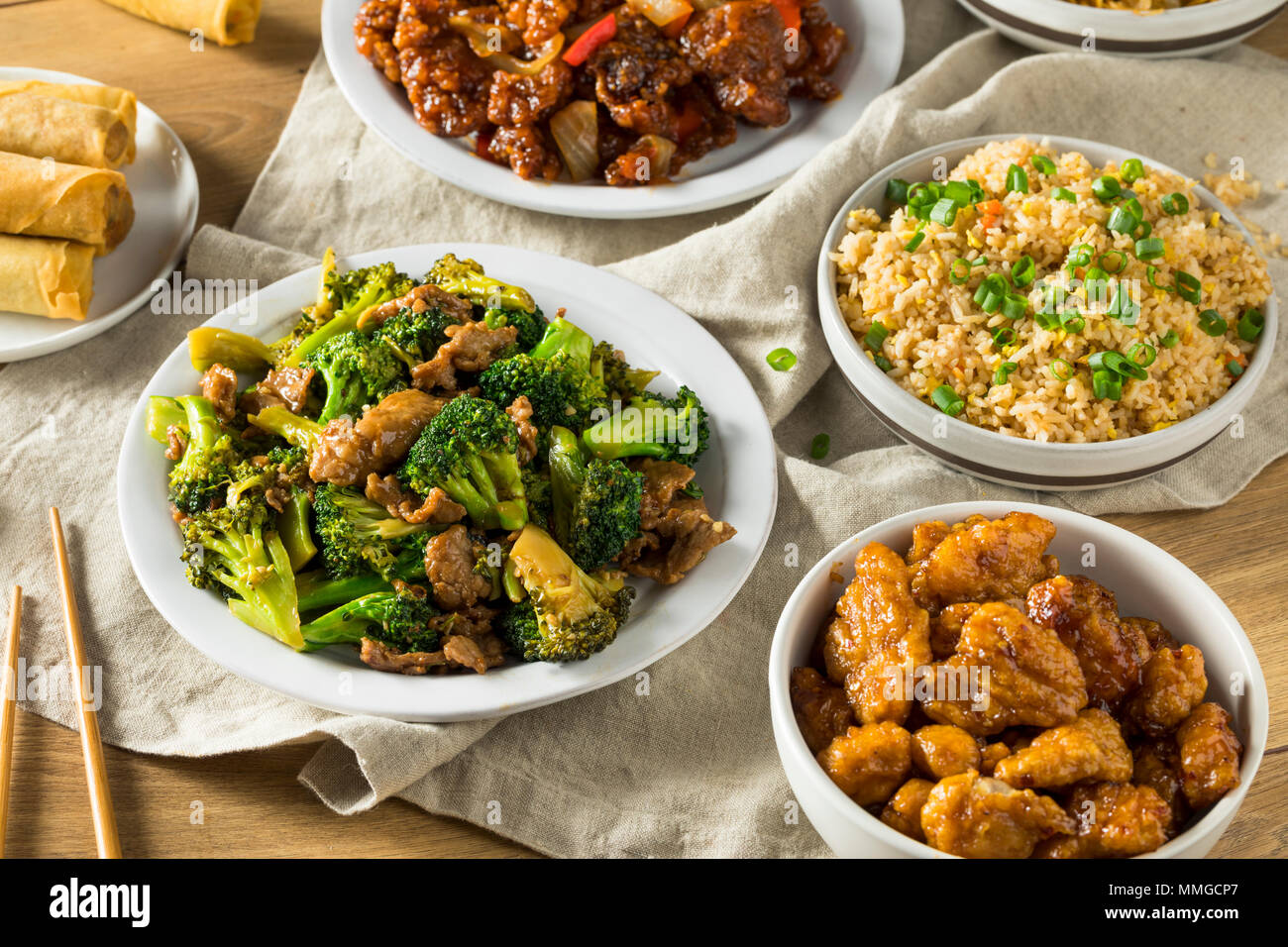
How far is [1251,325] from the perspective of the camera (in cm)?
288

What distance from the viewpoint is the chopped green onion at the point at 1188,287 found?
2855 millimetres

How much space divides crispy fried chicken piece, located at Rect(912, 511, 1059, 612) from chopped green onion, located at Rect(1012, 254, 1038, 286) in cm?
93

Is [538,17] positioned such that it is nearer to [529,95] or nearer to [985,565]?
[529,95]

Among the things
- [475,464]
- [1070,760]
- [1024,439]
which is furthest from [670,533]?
[1070,760]

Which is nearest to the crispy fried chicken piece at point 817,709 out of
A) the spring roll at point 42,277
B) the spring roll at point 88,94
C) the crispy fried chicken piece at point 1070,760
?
the crispy fried chicken piece at point 1070,760

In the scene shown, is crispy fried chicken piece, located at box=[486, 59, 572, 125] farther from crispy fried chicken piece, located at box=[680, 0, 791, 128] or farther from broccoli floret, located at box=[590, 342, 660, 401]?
broccoli floret, located at box=[590, 342, 660, 401]

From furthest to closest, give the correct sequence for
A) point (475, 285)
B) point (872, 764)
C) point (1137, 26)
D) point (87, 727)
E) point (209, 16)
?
point (209, 16) < point (1137, 26) < point (475, 285) < point (87, 727) < point (872, 764)

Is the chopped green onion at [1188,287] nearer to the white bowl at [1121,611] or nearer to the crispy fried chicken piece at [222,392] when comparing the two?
the white bowl at [1121,611]

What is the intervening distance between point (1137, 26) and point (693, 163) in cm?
148

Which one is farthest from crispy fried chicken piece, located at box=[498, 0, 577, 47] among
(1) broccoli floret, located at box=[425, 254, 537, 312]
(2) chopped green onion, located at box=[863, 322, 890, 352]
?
(2) chopped green onion, located at box=[863, 322, 890, 352]

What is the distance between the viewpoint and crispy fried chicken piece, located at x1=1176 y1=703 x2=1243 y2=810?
1885mm

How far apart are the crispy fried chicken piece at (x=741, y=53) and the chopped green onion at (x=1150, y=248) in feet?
4.07

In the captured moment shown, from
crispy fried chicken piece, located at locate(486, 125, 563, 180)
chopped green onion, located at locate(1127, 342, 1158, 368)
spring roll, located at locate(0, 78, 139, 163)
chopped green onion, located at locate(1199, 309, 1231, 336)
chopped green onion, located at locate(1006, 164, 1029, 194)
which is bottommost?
spring roll, located at locate(0, 78, 139, 163)

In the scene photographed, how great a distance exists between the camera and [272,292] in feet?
9.87
